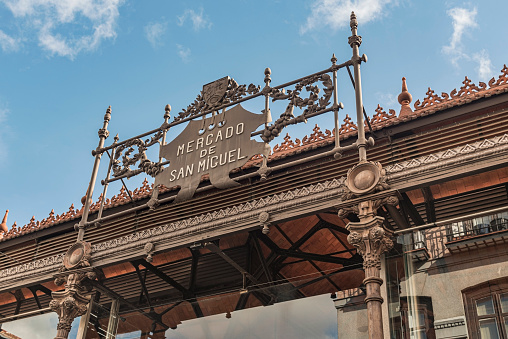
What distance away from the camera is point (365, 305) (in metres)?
13.8

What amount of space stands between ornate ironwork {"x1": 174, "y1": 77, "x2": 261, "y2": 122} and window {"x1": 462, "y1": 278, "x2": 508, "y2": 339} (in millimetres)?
8029

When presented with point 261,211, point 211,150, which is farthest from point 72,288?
point 261,211

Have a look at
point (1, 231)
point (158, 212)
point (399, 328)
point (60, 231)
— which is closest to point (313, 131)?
point (158, 212)

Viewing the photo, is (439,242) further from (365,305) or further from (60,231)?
(60,231)

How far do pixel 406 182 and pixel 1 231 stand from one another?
58.0 ft

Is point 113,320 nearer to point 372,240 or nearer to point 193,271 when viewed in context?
point 193,271

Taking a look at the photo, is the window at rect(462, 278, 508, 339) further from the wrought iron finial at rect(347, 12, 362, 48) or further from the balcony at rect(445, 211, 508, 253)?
the wrought iron finial at rect(347, 12, 362, 48)

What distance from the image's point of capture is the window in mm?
12223

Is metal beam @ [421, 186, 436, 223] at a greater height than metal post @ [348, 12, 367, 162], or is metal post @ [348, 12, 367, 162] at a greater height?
metal post @ [348, 12, 367, 162]

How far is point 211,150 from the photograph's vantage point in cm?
1783

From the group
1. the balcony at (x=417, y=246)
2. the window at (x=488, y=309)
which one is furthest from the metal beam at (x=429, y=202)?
the window at (x=488, y=309)

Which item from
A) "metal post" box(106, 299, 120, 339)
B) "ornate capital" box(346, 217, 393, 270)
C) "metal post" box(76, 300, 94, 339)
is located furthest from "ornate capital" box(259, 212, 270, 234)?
"metal post" box(76, 300, 94, 339)

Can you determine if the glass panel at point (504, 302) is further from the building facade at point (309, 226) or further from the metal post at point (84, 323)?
the metal post at point (84, 323)

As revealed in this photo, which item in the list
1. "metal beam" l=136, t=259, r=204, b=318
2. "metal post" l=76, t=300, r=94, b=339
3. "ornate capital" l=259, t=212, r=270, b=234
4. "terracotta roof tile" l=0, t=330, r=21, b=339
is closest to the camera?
"ornate capital" l=259, t=212, r=270, b=234
